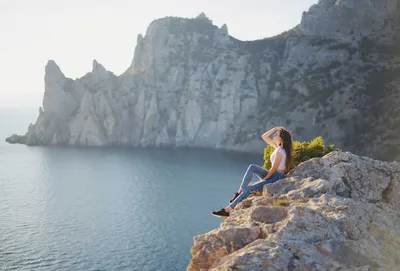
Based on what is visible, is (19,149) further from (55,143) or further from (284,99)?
(284,99)

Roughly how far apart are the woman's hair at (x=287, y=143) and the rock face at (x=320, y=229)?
79.5 inches

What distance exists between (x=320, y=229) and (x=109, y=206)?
72.9 metres

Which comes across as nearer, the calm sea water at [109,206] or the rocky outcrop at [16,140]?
the calm sea water at [109,206]

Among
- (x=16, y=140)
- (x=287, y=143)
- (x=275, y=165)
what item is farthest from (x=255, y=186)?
(x=16, y=140)

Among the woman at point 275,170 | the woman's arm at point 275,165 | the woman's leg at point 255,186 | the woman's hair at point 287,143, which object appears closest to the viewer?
the woman at point 275,170

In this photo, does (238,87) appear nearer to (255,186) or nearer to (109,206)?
(109,206)

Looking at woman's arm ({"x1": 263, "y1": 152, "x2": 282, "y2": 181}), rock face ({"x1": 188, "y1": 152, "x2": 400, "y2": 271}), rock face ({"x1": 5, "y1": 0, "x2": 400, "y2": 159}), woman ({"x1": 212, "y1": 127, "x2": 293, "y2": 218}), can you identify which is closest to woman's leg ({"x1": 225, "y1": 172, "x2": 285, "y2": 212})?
woman ({"x1": 212, "y1": 127, "x2": 293, "y2": 218})

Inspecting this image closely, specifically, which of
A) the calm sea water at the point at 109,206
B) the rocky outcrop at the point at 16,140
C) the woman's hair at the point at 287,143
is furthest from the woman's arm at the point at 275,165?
the rocky outcrop at the point at 16,140

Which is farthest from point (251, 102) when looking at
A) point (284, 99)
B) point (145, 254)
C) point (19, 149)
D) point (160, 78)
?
point (145, 254)

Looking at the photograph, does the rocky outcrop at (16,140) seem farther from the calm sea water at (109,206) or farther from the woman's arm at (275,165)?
the woman's arm at (275,165)

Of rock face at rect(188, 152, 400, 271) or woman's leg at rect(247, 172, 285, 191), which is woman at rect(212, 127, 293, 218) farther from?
rock face at rect(188, 152, 400, 271)

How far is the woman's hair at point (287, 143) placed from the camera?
13.4 m

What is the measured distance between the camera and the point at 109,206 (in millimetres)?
77250

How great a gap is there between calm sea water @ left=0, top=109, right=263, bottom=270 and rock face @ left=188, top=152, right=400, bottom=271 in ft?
139
